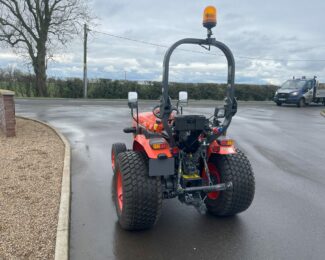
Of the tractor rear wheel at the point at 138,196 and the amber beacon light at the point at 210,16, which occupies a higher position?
the amber beacon light at the point at 210,16

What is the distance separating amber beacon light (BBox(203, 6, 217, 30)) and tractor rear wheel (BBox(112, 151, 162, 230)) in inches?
63.7

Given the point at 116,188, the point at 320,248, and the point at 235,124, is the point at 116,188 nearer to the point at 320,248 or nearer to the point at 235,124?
the point at 320,248

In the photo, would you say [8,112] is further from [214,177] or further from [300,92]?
[300,92]

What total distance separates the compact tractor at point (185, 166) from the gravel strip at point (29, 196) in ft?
2.79

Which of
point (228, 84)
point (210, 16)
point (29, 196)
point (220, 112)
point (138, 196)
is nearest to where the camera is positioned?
point (210, 16)

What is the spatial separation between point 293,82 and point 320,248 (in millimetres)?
22331

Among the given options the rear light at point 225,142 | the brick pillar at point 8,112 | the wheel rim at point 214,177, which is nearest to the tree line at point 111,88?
the brick pillar at point 8,112

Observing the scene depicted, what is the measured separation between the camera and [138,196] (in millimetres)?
3504

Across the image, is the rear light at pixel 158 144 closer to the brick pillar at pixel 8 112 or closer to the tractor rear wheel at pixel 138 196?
the tractor rear wheel at pixel 138 196

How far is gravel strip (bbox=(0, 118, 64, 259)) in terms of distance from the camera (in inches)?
130

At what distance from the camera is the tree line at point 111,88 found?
91.9ft

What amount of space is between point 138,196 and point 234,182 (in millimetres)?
1146

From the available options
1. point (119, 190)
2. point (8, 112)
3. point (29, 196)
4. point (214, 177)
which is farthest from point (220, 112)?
point (8, 112)

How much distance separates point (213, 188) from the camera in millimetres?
3771
